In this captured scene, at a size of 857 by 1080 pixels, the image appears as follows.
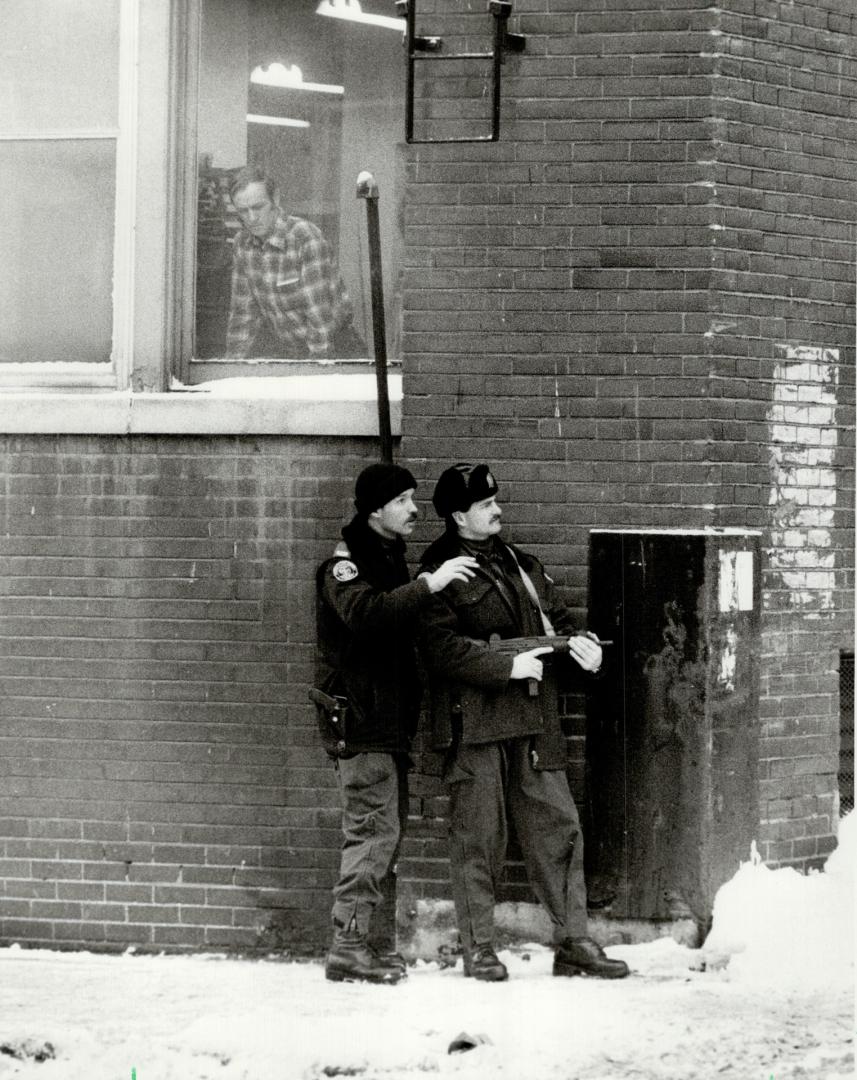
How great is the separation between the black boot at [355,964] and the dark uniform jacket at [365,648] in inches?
29.4

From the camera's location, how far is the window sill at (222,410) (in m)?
6.94

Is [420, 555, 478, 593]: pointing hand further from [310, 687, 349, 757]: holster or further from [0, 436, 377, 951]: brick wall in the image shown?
[0, 436, 377, 951]: brick wall

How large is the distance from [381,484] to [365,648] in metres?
0.64

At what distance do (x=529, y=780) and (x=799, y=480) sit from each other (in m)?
1.77

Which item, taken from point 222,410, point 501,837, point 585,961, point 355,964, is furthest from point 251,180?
point 585,961

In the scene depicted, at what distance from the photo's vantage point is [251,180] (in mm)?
7379

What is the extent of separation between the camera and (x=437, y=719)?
640 centimetres

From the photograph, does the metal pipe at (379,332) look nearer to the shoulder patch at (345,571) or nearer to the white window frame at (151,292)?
the white window frame at (151,292)

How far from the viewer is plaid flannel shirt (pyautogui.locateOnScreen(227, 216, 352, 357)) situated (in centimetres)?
738

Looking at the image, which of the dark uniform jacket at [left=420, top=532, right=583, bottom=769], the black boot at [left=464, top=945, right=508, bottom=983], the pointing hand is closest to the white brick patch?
the dark uniform jacket at [left=420, top=532, right=583, bottom=769]

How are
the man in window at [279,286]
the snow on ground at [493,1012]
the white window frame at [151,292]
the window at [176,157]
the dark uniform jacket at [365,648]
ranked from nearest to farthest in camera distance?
1. the snow on ground at [493,1012]
2. the dark uniform jacket at [365,648]
3. the white window frame at [151,292]
4. the window at [176,157]
5. the man in window at [279,286]

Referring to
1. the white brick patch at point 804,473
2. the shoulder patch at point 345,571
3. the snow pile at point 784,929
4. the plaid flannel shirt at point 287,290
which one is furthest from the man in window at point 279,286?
the snow pile at point 784,929

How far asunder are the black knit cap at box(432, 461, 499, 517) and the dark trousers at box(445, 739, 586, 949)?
0.94 m

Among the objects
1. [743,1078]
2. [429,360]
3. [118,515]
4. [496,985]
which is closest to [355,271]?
[429,360]
